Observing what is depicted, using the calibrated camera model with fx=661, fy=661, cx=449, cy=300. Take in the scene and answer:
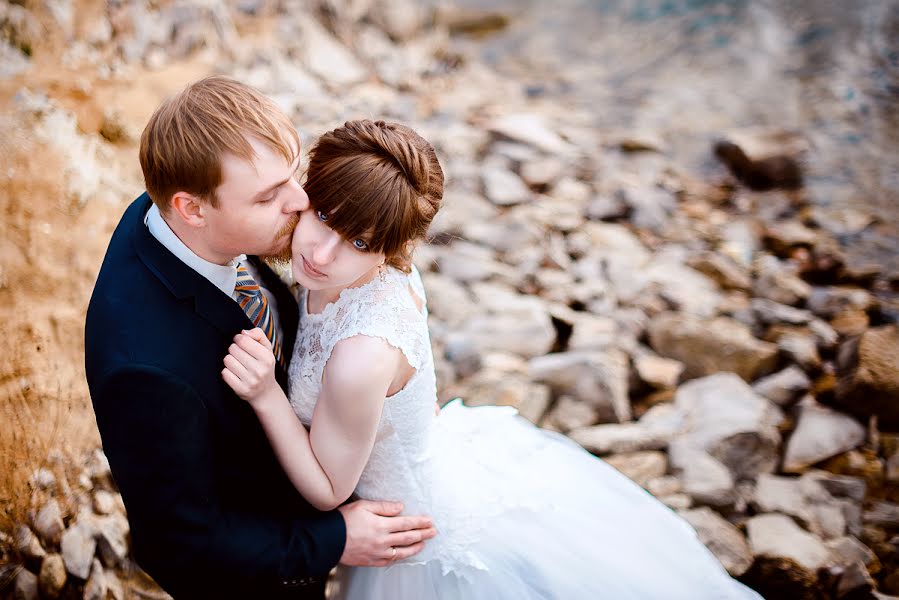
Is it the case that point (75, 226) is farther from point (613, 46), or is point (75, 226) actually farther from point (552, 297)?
point (613, 46)

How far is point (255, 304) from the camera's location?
1.83 m

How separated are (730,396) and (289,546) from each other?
2.78m

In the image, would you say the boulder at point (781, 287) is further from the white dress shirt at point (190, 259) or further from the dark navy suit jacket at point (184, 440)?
the white dress shirt at point (190, 259)

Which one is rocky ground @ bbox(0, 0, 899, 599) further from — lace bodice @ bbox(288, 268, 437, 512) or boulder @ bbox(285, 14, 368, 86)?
lace bodice @ bbox(288, 268, 437, 512)

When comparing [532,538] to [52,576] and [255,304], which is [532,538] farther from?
[52,576]

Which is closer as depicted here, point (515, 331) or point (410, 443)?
point (410, 443)

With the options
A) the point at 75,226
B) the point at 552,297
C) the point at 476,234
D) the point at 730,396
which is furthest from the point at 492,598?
the point at 476,234

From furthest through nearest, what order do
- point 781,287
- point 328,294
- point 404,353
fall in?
1. point 781,287
2. point 328,294
3. point 404,353


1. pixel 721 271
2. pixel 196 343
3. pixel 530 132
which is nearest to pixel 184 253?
pixel 196 343

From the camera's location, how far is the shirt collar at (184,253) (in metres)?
1.62

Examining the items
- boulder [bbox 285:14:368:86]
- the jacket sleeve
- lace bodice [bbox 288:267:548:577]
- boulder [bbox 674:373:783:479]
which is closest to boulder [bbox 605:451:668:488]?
boulder [bbox 674:373:783:479]

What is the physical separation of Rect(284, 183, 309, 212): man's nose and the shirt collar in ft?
0.76

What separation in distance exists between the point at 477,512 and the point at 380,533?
32cm

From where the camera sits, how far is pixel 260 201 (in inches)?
62.6
